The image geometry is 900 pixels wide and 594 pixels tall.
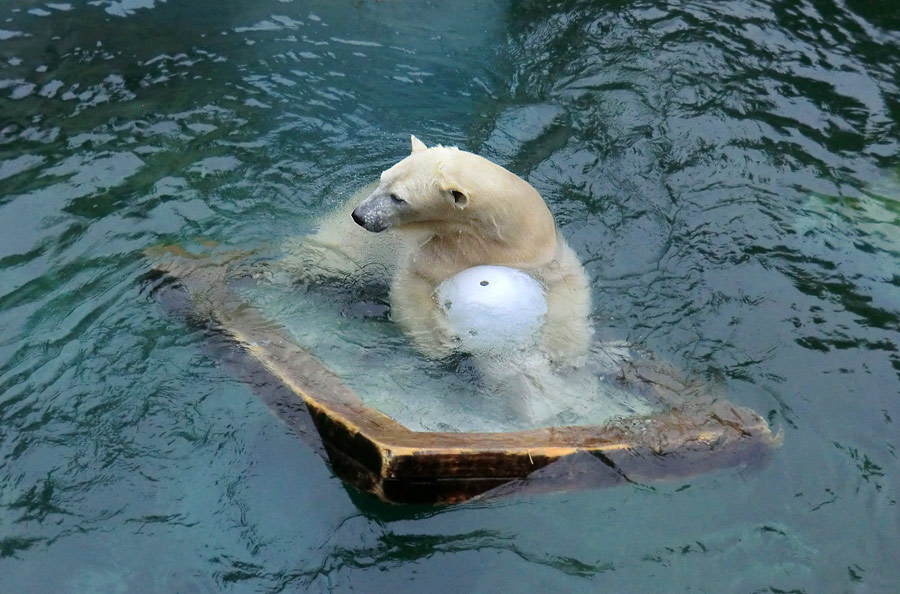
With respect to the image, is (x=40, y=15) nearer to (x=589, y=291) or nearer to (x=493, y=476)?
(x=589, y=291)

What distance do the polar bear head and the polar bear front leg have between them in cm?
36

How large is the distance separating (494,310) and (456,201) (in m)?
0.71

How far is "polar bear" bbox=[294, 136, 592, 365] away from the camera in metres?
4.54

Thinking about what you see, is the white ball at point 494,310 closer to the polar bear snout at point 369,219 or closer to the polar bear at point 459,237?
the polar bear at point 459,237

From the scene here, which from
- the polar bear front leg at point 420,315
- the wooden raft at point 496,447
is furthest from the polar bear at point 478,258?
the wooden raft at point 496,447

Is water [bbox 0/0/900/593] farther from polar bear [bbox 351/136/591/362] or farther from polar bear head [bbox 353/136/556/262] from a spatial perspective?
polar bear head [bbox 353/136/556/262]

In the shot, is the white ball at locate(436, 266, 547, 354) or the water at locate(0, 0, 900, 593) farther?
the white ball at locate(436, 266, 547, 354)

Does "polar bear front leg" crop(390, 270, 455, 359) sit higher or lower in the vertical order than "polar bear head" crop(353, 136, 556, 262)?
lower

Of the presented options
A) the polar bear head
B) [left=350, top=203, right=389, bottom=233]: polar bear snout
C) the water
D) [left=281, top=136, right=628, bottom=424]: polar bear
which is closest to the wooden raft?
the water

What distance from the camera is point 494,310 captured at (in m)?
4.30

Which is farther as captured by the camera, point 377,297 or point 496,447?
point 377,297

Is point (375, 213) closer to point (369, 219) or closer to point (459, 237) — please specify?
point (369, 219)

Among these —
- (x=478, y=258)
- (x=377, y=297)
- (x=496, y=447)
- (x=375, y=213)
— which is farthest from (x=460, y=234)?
(x=496, y=447)

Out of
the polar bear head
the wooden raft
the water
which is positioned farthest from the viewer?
the polar bear head
